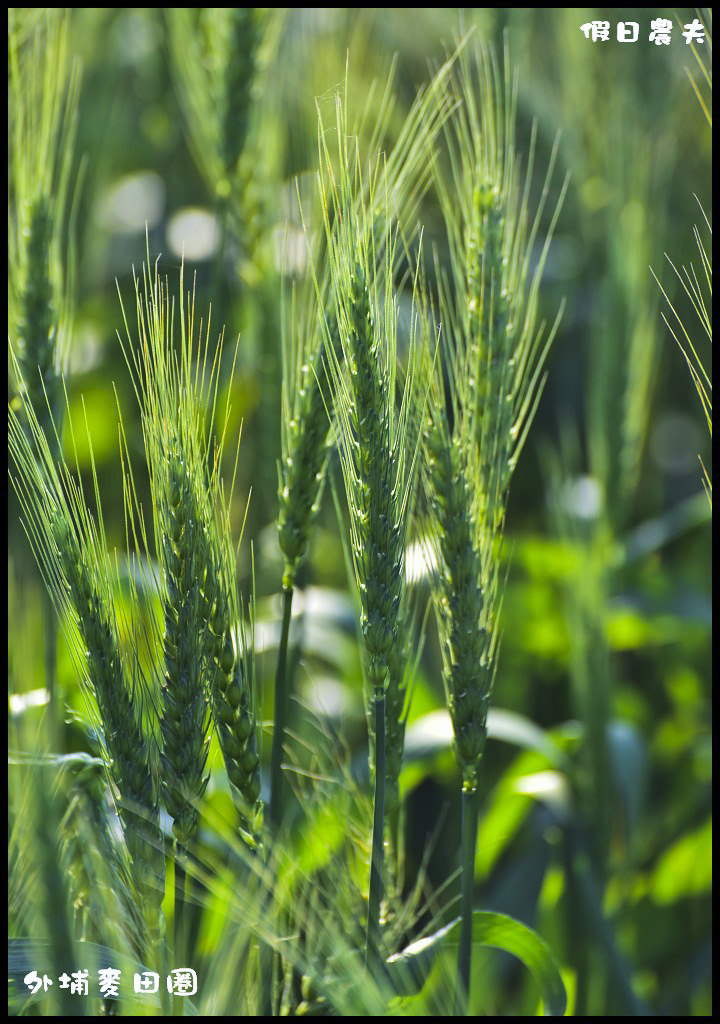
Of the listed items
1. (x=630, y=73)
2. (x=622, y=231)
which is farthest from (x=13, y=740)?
(x=630, y=73)

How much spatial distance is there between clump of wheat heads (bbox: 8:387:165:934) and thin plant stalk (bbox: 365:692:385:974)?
144 millimetres

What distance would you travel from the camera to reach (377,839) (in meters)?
0.62

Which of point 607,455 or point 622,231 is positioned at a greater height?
point 622,231

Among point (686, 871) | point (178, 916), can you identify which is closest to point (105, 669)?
point (178, 916)

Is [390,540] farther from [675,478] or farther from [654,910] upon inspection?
[675,478]

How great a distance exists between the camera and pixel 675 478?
168cm

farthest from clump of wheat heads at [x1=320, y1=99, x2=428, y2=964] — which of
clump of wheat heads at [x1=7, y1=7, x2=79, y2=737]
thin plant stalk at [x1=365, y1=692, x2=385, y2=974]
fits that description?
clump of wheat heads at [x1=7, y1=7, x2=79, y2=737]

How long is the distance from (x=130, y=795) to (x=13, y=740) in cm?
20

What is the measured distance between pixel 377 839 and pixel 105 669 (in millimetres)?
216

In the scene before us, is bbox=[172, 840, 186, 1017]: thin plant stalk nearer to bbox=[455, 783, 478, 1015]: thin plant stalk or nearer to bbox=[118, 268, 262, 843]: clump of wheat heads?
bbox=[118, 268, 262, 843]: clump of wheat heads

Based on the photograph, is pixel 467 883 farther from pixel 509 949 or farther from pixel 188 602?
pixel 188 602

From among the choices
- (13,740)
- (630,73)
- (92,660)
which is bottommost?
(13,740)

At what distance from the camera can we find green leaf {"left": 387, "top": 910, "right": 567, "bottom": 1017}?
0.71m

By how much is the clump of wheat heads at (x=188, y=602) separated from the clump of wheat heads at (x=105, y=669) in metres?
0.02
